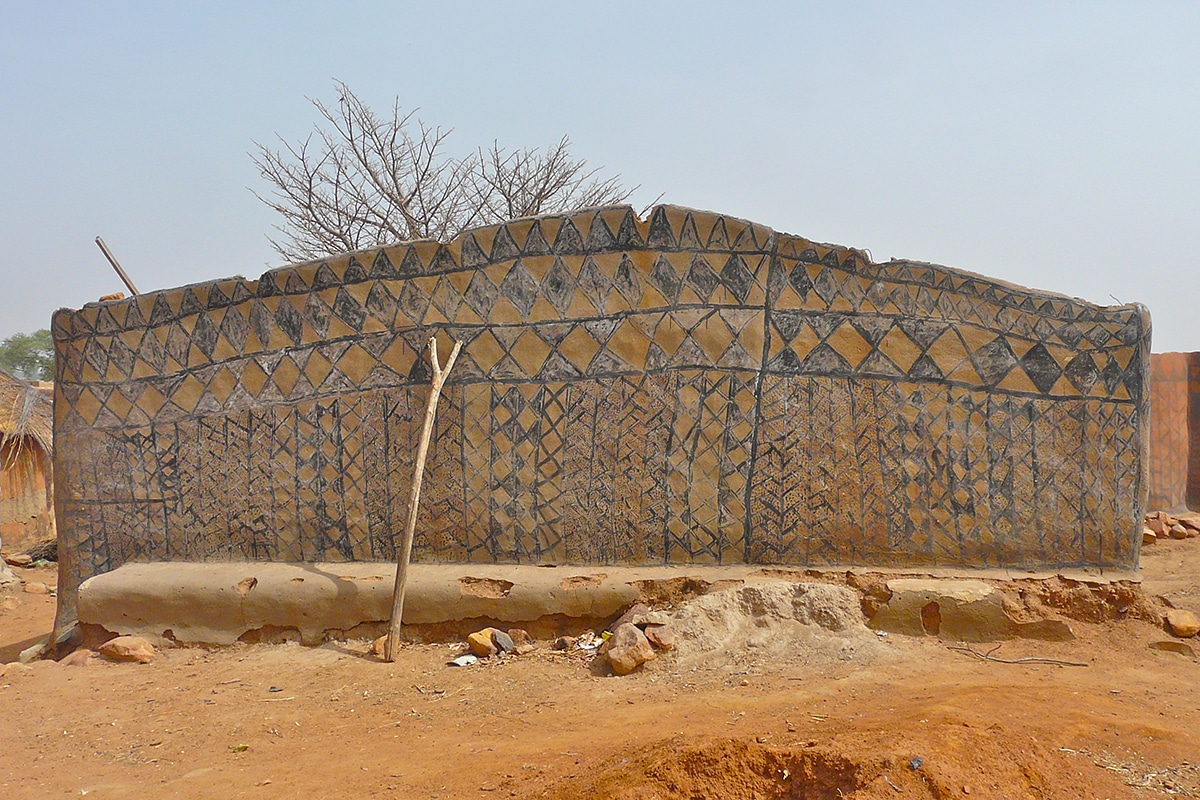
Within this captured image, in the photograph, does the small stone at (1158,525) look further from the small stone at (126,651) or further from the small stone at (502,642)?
the small stone at (126,651)

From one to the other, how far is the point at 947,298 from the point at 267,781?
4.02m

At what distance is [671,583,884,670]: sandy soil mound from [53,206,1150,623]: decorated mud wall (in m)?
0.36

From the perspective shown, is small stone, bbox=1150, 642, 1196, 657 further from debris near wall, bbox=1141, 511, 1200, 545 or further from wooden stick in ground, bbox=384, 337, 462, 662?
wooden stick in ground, bbox=384, 337, 462, 662

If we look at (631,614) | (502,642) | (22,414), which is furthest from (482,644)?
(22,414)

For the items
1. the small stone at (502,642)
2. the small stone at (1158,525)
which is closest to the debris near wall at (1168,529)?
the small stone at (1158,525)

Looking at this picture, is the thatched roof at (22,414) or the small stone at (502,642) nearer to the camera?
the small stone at (502,642)

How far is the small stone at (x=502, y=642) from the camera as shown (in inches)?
184

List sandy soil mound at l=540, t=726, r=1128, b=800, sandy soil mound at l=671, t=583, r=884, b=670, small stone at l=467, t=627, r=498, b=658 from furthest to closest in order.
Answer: small stone at l=467, t=627, r=498, b=658 < sandy soil mound at l=671, t=583, r=884, b=670 < sandy soil mound at l=540, t=726, r=1128, b=800

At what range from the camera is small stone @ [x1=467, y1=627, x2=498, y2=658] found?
464cm

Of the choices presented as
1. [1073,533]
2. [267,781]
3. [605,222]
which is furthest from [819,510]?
[267,781]

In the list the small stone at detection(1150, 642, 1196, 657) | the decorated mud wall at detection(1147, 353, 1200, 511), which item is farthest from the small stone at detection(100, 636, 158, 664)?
the decorated mud wall at detection(1147, 353, 1200, 511)

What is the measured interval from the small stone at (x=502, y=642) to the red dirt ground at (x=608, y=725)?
124mm

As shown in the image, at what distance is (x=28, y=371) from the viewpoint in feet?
107

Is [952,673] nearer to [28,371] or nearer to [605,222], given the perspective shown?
[605,222]
